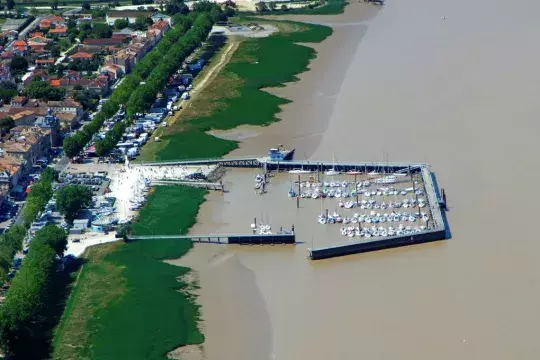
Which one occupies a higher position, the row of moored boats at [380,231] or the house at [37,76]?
the house at [37,76]

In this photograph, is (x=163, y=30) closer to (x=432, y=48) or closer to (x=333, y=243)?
(x=432, y=48)

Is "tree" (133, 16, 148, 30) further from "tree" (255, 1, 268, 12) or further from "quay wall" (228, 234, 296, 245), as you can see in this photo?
"quay wall" (228, 234, 296, 245)

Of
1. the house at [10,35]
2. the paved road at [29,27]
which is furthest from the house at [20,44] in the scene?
the paved road at [29,27]

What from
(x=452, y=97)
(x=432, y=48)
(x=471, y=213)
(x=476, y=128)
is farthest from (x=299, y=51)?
(x=471, y=213)

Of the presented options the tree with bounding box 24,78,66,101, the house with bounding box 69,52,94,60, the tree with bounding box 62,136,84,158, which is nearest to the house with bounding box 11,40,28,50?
the house with bounding box 69,52,94,60

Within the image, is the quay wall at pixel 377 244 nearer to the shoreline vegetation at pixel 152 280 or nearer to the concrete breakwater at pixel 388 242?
the concrete breakwater at pixel 388 242
